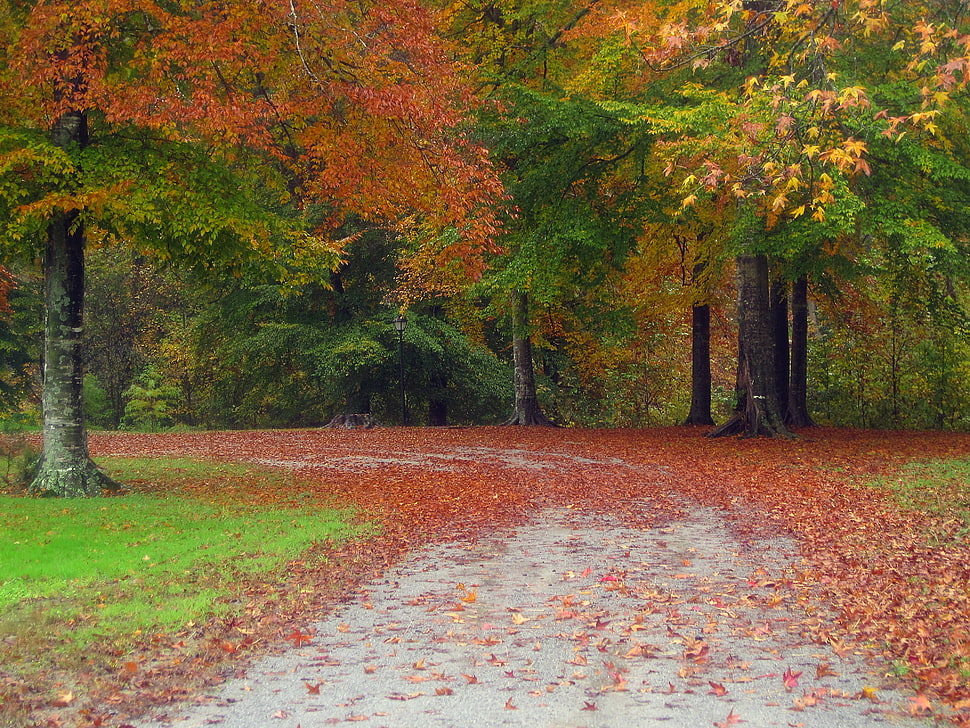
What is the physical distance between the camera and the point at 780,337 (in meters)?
25.3

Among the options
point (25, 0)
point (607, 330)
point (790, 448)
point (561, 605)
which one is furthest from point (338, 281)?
point (561, 605)

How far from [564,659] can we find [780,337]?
69.8ft

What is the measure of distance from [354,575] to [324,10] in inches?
312

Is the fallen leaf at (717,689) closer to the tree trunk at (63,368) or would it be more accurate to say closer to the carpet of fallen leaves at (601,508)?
the carpet of fallen leaves at (601,508)

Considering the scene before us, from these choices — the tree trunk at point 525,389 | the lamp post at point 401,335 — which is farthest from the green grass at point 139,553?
the lamp post at point 401,335

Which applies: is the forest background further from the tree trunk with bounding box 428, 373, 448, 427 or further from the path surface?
the path surface

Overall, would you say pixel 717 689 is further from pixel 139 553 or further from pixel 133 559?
pixel 139 553

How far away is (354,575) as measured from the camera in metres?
8.30

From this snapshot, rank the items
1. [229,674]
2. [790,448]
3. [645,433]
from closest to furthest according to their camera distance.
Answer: [229,674]
[790,448]
[645,433]

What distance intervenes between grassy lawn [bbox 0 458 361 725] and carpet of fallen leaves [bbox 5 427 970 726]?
0.23 metres

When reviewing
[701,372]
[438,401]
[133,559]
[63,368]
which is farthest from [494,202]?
[438,401]

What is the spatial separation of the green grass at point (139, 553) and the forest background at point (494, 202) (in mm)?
3431

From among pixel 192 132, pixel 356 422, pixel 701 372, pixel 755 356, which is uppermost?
pixel 192 132

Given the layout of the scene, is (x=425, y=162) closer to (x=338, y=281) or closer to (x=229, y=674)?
(x=229, y=674)
